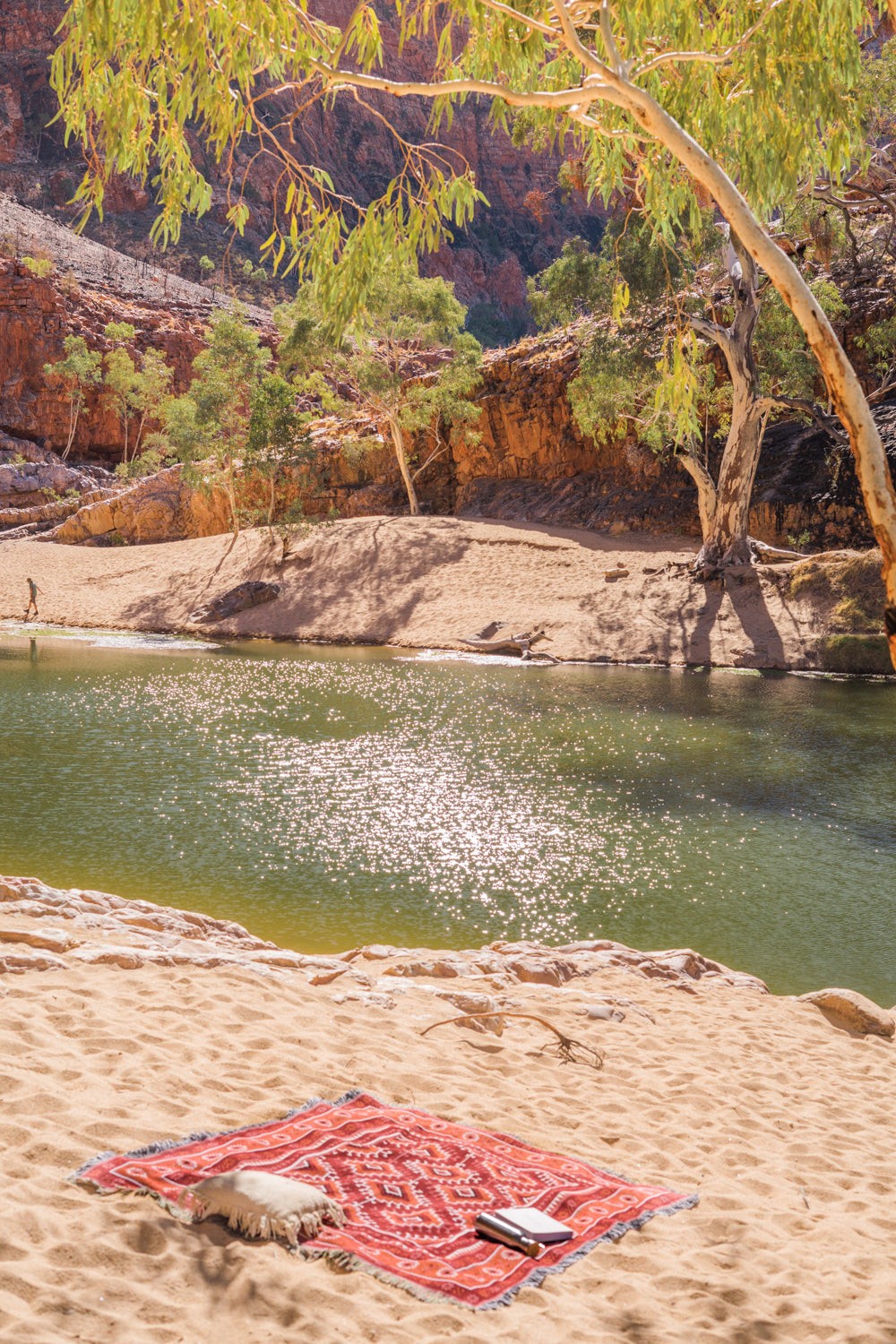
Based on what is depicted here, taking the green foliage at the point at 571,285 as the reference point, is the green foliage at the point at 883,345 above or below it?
below

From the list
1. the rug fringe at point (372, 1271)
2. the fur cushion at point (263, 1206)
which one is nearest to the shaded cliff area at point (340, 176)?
the fur cushion at point (263, 1206)

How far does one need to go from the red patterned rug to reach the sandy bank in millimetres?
20734

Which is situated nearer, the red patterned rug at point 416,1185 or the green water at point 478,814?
the red patterned rug at point 416,1185

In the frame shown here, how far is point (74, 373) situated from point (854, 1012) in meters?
55.0

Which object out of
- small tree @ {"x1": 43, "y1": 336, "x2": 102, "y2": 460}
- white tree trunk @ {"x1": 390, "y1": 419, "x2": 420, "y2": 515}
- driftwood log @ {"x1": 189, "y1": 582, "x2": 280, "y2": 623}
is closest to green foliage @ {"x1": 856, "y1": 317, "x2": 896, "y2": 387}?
white tree trunk @ {"x1": 390, "y1": 419, "x2": 420, "y2": 515}

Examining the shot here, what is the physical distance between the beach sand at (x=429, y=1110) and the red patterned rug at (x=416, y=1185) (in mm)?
74


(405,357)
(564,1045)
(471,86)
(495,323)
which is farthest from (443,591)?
(495,323)

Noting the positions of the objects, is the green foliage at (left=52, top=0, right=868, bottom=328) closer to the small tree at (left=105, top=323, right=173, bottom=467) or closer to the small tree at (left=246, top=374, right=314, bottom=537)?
the small tree at (left=246, top=374, right=314, bottom=537)

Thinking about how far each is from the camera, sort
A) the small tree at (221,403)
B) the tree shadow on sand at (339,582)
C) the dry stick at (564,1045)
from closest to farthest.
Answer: the dry stick at (564,1045)
the tree shadow on sand at (339,582)
the small tree at (221,403)

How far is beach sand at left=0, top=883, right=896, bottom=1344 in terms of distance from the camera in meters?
2.50

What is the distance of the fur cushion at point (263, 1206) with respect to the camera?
2.75m

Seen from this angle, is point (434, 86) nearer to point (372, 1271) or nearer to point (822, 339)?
point (822, 339)

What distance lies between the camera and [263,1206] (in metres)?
2.78

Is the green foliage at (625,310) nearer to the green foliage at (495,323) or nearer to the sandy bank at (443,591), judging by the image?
the sandy bank at (443,591)
